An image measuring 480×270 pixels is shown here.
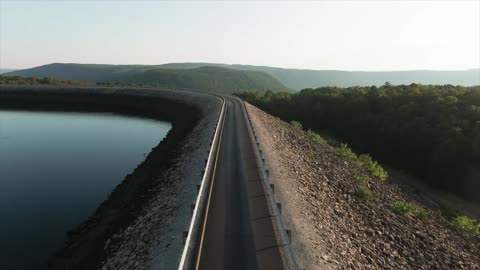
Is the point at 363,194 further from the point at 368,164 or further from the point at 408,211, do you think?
the point at 368,164

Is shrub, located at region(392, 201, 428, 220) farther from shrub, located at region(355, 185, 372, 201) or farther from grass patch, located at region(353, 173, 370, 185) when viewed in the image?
grass patch, located at region(353, 173, 370, 185)

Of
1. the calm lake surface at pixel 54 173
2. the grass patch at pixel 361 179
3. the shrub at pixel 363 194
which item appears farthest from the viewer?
the grass patch at pixel 361 179

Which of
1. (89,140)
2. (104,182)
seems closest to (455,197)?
(104,182)

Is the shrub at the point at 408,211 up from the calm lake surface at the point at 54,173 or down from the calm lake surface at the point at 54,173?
up

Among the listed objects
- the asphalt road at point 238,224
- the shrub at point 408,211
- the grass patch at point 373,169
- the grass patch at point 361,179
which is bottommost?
the grass patch at point 373,169

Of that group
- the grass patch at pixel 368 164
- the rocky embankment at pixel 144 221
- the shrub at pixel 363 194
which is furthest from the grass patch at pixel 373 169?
the rocky embankment at pixel 144 221

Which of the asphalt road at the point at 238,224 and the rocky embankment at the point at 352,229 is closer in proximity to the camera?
the asphalt road at the point at 238,224

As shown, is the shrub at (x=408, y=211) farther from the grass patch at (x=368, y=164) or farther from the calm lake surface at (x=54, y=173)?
the calm lake surface at (x=54, y=173)

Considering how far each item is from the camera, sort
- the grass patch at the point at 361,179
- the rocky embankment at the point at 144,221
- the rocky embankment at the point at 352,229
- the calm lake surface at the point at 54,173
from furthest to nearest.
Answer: the grass patch at the point at 361,179
the calm lake surface at the point at 54,173
the rocky embankment at the point at 144,221
the rocky embankment at the point at 352,229

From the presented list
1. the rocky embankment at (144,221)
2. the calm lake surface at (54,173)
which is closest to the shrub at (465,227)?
the rocky embankment at (144,221)

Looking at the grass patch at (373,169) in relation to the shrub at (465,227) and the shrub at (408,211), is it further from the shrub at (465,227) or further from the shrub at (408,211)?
the shrub at (408,211)
